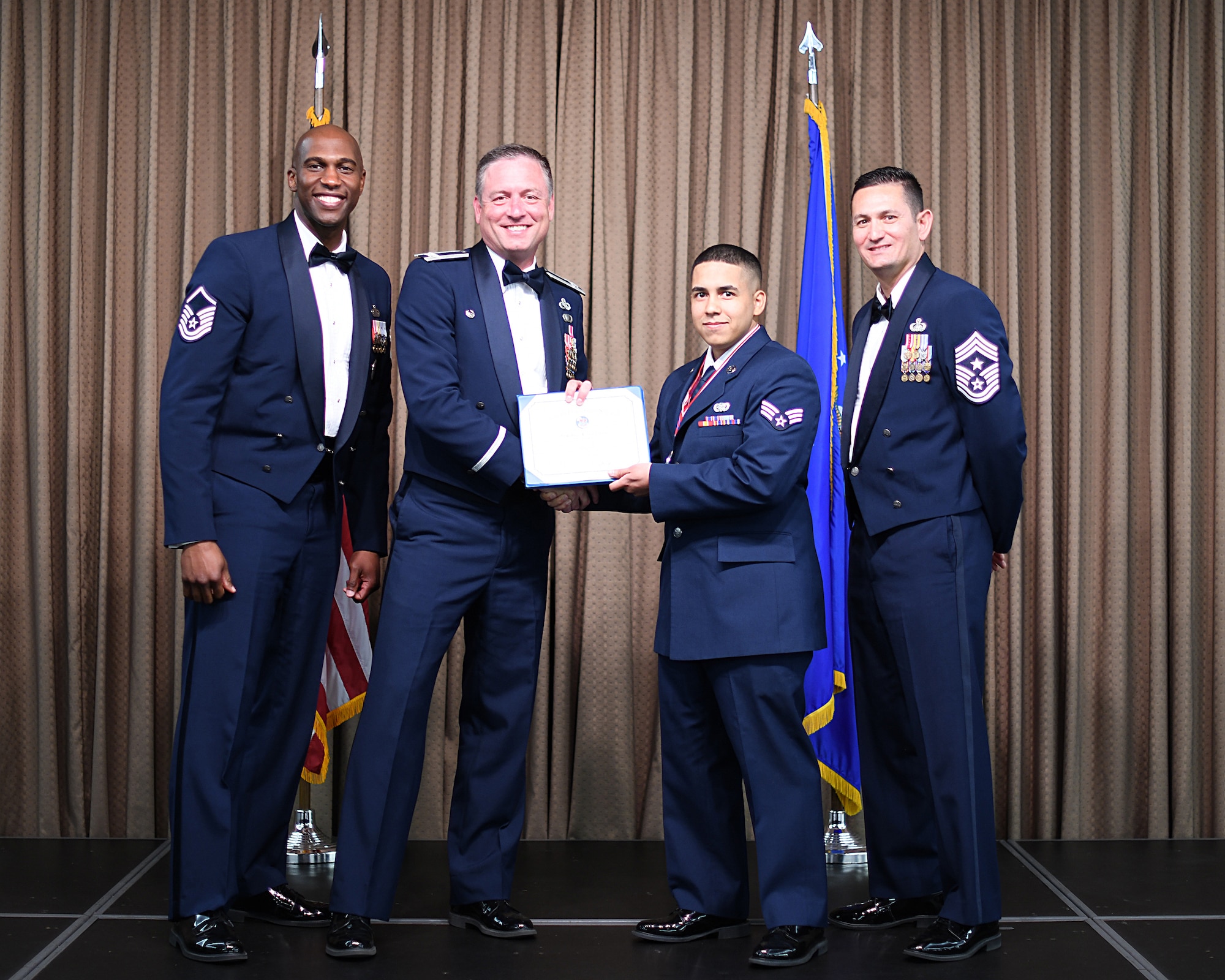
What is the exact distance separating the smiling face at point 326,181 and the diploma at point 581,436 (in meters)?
0.68

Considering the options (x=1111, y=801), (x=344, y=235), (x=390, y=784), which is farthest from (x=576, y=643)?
(x=1111, y=801)

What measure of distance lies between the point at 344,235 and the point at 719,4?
177 cm

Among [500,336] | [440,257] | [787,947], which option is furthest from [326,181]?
[787,947]

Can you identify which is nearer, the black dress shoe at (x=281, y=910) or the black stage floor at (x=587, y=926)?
the black stage floor at (x=587, y=926)

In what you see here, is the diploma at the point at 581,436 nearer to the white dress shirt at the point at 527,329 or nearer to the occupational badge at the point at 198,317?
the white dress shirt at the point at 527,329

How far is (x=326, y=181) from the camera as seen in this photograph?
2771 mm

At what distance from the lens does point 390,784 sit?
255 cm

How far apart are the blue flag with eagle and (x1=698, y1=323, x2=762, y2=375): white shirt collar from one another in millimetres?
773

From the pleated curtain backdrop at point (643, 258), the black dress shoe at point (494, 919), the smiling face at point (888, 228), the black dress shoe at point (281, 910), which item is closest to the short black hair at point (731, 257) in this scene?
the smiling face at point (888, 228)

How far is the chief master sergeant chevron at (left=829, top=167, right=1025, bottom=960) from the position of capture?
2549 millimetres

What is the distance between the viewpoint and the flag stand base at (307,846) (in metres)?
3.44

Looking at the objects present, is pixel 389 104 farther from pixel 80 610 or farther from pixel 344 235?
pixel 80 610

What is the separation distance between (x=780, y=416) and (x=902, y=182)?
69 cm

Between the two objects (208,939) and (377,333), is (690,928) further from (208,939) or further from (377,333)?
(377,333)
